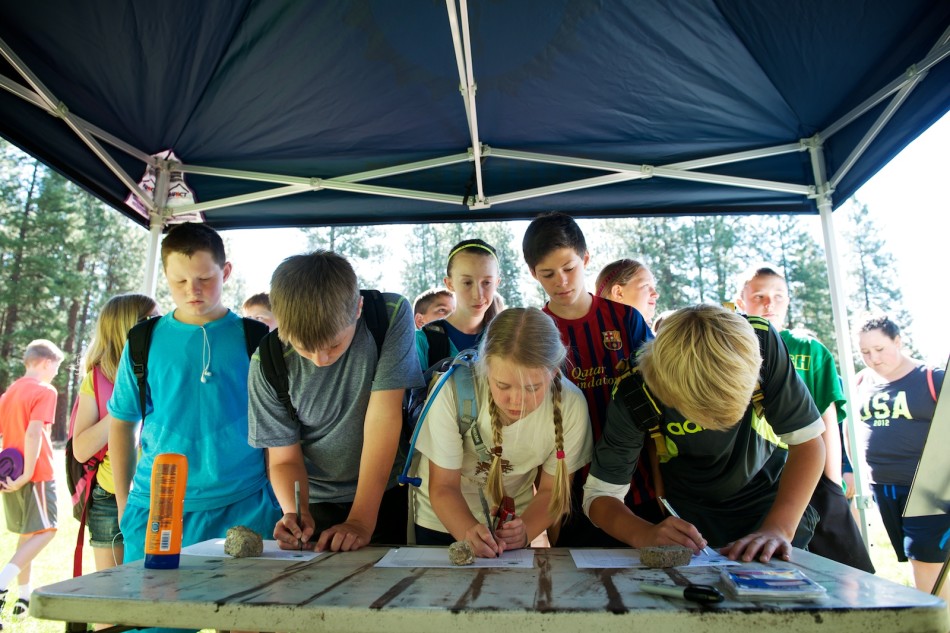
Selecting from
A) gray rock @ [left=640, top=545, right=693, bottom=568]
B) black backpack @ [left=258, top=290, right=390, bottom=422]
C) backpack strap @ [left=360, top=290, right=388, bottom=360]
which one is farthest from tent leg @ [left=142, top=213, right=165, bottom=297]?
gray rock @ [left=640, top=545, right=693, bottom=568]

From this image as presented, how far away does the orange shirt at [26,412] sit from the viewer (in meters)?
4.65

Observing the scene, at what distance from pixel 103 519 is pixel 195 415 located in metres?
1.18

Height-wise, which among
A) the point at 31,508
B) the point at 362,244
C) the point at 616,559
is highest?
the point at 362,244

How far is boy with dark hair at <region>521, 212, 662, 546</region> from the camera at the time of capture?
221cm

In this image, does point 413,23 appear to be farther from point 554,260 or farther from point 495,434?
point 495,434

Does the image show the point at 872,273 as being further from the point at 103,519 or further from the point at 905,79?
the point at 103,519

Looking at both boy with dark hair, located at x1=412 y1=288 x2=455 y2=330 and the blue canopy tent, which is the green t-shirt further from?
boy with dark hair, located at x1=412 y1=288 x2=455 y2=330

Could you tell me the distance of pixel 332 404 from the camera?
2.03 meters

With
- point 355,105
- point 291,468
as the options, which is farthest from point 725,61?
point 291,468

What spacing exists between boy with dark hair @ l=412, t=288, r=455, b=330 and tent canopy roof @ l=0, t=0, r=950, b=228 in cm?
55

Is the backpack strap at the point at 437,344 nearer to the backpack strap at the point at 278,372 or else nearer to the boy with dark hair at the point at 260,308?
the backpack strap at the point at 278,372

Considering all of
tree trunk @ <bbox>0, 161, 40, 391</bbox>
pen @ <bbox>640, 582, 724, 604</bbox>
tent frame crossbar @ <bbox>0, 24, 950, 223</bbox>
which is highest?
tree trunk @ <bbox>0, 161, 40, 391</bbox>

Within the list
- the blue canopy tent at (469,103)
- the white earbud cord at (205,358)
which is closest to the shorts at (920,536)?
the blue canopy tent at (469,103)

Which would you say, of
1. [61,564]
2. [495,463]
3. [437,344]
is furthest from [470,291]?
[61,564]
